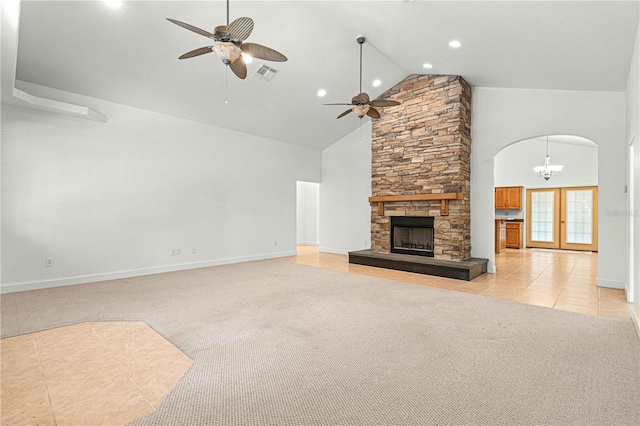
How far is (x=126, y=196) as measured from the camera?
5.75 metres

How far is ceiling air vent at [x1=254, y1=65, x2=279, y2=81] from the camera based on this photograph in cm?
545

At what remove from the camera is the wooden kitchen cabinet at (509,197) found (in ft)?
35.0

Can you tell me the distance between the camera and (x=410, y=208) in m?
6.82

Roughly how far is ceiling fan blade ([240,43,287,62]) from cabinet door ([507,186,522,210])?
10.3 meters

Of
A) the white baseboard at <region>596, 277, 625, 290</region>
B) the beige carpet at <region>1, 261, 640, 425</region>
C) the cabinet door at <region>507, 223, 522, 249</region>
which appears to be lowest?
the beige carpet at <region>1, 261, 640, 425</region>

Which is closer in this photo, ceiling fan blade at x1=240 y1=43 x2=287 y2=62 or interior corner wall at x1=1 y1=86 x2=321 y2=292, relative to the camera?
ceiling fan blade at x1=240 y1=43 x2=287 y2=62

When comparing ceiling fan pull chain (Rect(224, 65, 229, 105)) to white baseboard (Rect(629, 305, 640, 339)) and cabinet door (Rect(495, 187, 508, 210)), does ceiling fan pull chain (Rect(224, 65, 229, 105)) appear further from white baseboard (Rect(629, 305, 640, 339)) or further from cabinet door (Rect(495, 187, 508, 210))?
cabinet door (Rect(495, 187, 508, 210))

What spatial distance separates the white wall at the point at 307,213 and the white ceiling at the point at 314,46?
5.50m

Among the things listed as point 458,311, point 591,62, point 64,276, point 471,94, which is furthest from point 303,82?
point 64,276

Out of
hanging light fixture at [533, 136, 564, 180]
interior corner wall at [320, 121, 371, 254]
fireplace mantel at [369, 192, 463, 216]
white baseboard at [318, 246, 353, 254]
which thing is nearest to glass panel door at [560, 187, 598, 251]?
hanging light fixture at [533, 136, 564, 180]

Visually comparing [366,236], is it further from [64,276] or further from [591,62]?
[64,276]

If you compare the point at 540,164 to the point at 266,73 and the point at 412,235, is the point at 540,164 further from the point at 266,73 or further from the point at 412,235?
the point at 266,73

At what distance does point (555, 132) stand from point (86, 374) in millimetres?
7063

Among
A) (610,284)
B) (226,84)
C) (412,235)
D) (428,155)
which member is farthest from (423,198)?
(226,84)
